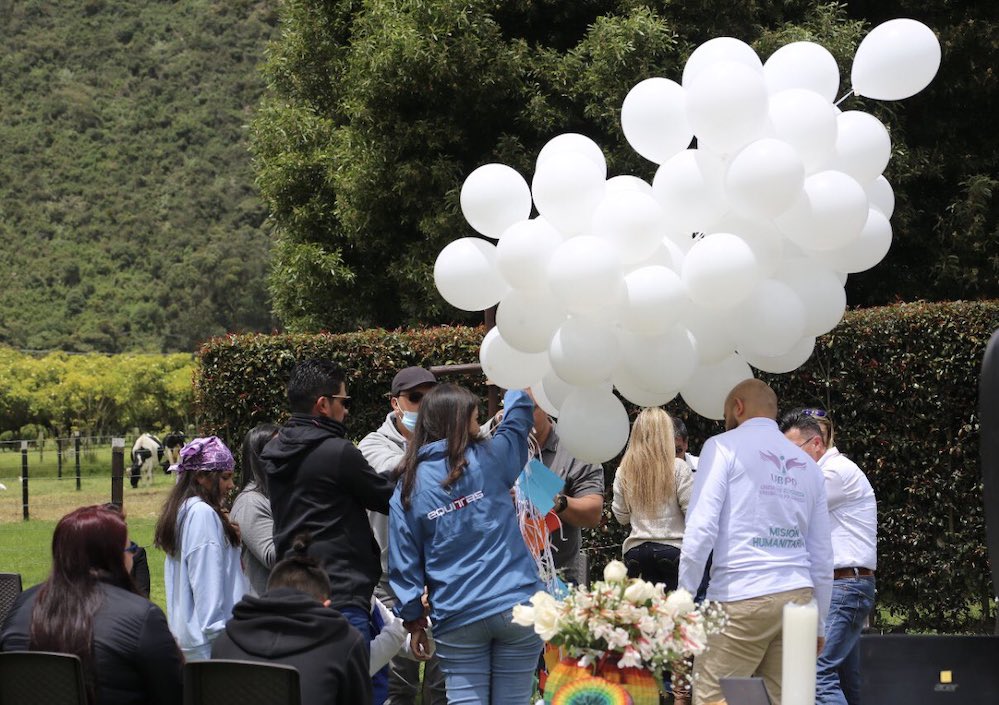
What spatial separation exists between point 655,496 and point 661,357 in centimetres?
248

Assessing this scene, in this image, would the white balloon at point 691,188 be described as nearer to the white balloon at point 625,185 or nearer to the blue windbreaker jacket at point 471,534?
the white balloon at point 625,185

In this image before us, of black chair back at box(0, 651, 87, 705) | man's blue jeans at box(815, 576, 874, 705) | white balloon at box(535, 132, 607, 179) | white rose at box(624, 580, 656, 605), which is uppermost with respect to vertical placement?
white balloon at box(535, 132, 607, 179)

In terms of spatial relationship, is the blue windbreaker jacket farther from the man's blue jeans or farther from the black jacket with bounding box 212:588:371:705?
the man's blue jeans

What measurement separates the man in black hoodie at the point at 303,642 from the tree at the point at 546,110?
851 centimetres

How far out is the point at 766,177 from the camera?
3.65 metres

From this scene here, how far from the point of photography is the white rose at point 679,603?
352 centimetres

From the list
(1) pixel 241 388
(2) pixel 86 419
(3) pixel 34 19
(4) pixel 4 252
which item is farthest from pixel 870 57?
(3) pixel 34 19

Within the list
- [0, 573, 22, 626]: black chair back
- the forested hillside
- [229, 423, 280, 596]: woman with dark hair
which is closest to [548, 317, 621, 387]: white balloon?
[229, 423, 280, 596]: woman with dark hair

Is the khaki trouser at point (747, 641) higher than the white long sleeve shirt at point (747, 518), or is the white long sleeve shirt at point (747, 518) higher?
the white long sleeve shirt at point (747, 518)

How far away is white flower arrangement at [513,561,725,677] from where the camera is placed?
11.4 feet

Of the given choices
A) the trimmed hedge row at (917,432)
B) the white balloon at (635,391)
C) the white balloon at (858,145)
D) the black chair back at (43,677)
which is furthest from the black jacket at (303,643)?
the trimmed hedge row at (917,432)

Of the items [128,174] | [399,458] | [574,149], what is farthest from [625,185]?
[128,174]

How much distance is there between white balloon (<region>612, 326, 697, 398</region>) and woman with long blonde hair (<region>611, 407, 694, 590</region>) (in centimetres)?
223

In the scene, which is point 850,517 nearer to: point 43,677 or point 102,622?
point 102,622
